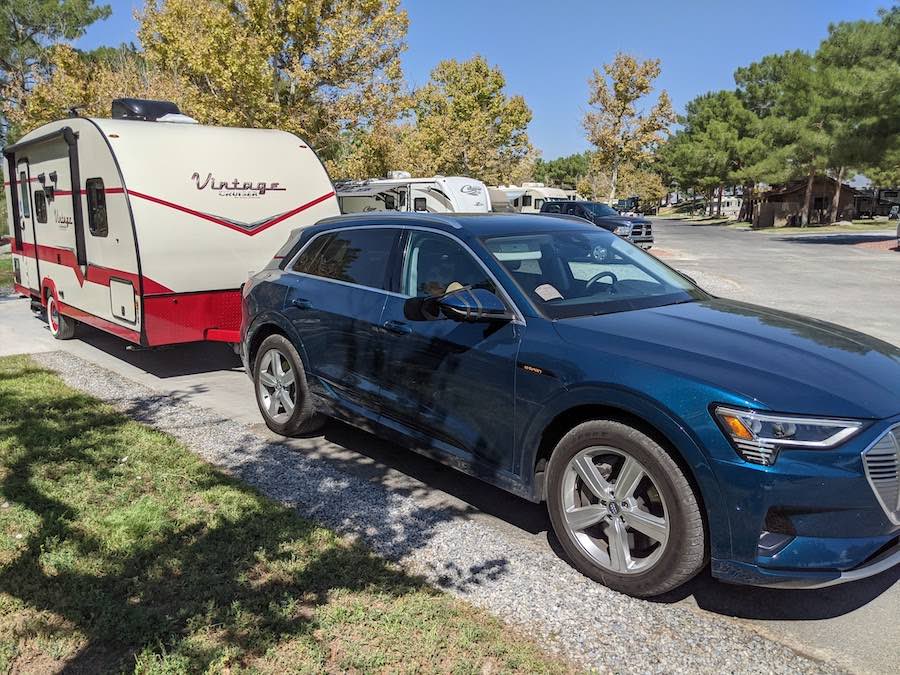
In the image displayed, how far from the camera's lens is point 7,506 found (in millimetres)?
4156

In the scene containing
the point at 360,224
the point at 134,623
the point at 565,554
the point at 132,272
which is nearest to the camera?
the point at 134,623

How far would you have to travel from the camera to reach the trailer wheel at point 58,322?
9242 mm

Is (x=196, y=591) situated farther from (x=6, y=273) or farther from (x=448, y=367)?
(x=6, y=273)

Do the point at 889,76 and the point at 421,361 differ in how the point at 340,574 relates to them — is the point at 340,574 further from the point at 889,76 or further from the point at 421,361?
the point at 889,76

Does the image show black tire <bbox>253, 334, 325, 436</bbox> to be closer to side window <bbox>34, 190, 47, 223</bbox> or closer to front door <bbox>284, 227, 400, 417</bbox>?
front door <bbox>284, 227, 400, 417</bbox>

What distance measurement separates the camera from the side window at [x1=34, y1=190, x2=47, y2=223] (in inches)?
352

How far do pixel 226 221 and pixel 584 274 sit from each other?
14.9 ft

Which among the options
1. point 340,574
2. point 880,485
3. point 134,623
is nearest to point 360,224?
point 340,574

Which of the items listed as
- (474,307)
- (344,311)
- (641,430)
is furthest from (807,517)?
(344,311)

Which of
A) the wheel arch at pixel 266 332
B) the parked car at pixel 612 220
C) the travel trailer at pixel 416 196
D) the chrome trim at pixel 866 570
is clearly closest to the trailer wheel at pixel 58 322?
the wheel arch at pixel 266 332

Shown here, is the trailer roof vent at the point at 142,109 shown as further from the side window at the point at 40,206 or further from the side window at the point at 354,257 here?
the side window at the point at 354,257

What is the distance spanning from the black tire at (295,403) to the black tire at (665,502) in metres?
2.39

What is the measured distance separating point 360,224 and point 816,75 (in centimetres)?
3662

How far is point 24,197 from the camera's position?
9.71 m
